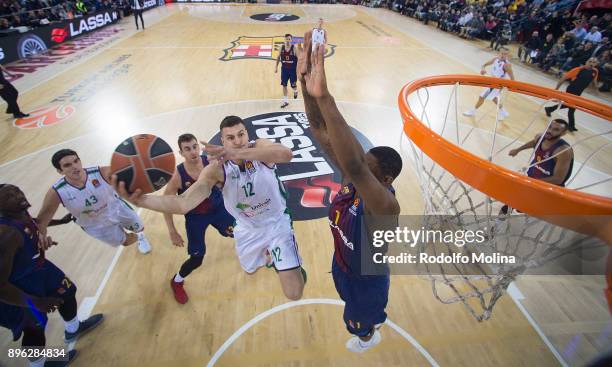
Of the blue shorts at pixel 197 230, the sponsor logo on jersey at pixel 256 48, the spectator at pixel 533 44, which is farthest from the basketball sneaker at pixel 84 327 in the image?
the spectator at pixel 533 44

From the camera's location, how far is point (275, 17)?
20016 mm

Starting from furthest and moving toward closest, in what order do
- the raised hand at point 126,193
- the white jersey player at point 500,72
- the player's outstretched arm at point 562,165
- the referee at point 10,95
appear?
the white jersey player at point 500,72, the referee at point 10,95, the player's outstretched arm at point 562,165, the raised hand at point 126,193

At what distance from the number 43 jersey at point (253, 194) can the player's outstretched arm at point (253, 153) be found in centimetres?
29

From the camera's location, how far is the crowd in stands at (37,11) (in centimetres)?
1192

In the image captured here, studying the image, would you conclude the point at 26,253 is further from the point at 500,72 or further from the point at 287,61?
the point at 500,72

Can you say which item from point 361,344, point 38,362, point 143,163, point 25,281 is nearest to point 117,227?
point 25,281

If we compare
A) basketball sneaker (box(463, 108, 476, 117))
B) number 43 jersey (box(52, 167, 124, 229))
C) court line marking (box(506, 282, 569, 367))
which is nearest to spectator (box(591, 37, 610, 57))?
basketball sneaker (box(463, 108, 476, 117))

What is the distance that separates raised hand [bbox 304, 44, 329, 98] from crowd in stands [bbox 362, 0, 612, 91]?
13316mm

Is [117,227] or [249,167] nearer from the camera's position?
[249,167]

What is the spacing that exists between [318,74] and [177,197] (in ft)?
4.92

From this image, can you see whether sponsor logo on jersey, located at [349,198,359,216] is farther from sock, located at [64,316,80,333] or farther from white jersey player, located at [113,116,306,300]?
sock, located at [64,316,80,333]

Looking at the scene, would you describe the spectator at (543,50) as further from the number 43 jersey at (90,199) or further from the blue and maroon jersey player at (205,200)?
the number 43 jersey at (90,199)

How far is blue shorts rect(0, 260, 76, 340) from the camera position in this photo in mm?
2473

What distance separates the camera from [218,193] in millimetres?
3312
